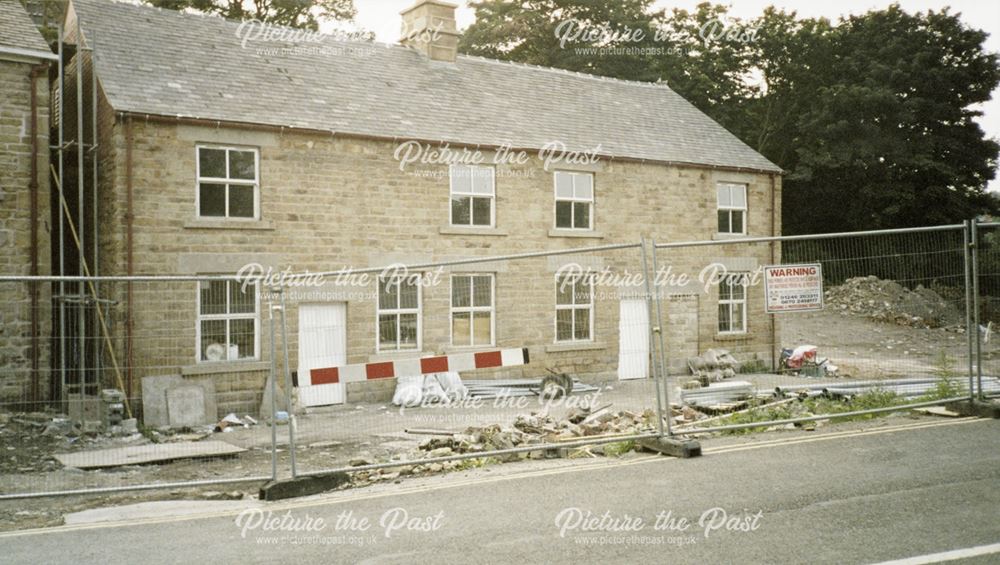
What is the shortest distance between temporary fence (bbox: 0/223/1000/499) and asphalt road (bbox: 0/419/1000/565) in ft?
2.26

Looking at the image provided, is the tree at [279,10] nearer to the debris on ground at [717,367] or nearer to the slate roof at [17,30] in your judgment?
the slate roof at [17,30]

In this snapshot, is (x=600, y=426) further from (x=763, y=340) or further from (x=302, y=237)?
(x=302, y=237)

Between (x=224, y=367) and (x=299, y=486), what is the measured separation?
7.51 metres

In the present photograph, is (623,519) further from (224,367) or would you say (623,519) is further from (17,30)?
(17,30)

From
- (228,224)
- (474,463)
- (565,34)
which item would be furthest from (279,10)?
(474,463)

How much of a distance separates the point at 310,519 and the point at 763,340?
6.07 metres

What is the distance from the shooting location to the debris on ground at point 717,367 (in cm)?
1189

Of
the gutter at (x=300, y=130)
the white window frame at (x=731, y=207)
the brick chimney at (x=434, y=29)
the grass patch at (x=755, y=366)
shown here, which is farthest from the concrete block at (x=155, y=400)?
the white window frame at (x=731, y=207)

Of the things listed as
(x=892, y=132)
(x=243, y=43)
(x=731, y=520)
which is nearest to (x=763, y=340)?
(x=731, y=520)

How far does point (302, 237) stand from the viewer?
52.2 feet

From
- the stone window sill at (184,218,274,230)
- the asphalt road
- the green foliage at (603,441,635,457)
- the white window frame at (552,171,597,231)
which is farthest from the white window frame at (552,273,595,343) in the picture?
the asphalt road

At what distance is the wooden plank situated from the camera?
31.5 feet

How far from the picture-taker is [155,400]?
520 inches

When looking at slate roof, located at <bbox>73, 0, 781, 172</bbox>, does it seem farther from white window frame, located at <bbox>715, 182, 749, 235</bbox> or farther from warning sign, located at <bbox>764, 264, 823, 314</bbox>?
warning sign, located at <bbox>764, 264, 823, 314</bbox>
